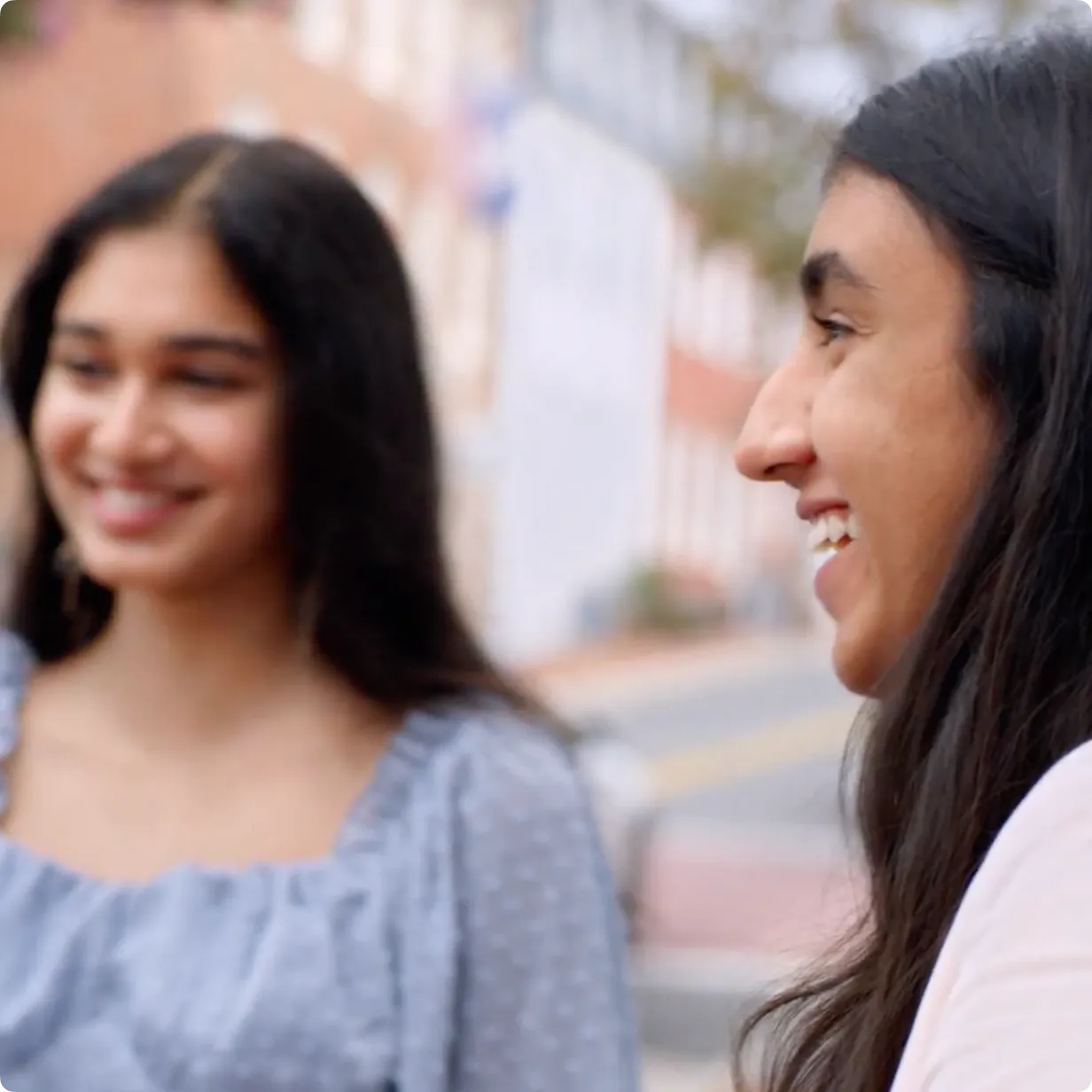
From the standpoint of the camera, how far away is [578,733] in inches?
109

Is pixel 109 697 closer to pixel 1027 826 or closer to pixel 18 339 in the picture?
pixel 18 339

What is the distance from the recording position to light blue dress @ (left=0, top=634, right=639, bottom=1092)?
2.24 meters

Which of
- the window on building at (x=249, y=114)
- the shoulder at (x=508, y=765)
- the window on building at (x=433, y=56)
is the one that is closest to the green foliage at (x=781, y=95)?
the shoulder at (x=508, y=765)

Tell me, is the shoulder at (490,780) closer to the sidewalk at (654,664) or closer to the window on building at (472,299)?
the sidewalk at (654,664)

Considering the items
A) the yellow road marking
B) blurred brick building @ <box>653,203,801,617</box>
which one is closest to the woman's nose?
the yellow road marking

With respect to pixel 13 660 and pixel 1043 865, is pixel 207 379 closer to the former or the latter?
pixel 13 660

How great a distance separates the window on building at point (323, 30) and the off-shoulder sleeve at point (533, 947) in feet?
64.9

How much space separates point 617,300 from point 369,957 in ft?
92.4

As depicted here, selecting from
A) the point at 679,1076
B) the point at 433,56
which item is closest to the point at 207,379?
the point at 679,1076

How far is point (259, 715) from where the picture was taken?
2615mm

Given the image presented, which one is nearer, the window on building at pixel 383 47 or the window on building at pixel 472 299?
the window on building at pixel 383 47

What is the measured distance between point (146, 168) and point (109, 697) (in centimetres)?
63

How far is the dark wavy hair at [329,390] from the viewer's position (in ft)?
8.48

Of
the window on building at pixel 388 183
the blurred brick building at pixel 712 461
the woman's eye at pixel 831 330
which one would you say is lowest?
the blurred brick building at pixel 712 461
